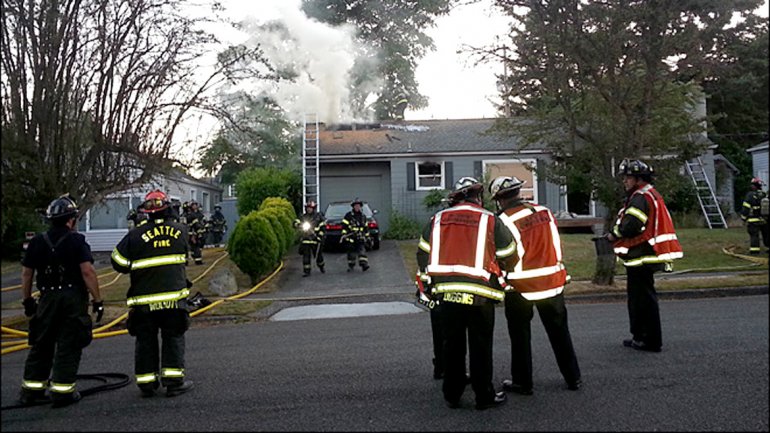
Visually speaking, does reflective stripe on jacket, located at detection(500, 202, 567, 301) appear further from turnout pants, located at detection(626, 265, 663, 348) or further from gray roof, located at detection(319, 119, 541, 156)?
gray roof, located at detection(319, 119, 541, 156)

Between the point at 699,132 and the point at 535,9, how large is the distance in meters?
3.40

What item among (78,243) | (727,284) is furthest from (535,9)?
(78,243)

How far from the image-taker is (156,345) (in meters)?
4.95

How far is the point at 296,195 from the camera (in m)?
20.2

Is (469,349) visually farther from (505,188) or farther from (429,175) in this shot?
(429,175)

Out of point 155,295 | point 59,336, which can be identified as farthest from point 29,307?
point 155,295

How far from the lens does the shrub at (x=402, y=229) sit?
61.6 feet

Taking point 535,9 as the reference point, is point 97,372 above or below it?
below

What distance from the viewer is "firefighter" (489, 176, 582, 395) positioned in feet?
15.1

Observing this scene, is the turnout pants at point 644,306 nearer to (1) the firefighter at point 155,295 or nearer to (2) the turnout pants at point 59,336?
(1) the firefighter at point 155,295

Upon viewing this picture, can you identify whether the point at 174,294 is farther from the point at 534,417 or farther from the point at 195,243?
the point at 195,243

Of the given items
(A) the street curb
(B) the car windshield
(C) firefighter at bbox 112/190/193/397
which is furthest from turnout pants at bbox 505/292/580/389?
(B) the car windshield

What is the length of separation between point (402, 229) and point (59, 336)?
1480 cm

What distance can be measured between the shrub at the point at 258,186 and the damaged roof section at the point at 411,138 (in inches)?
66.5
